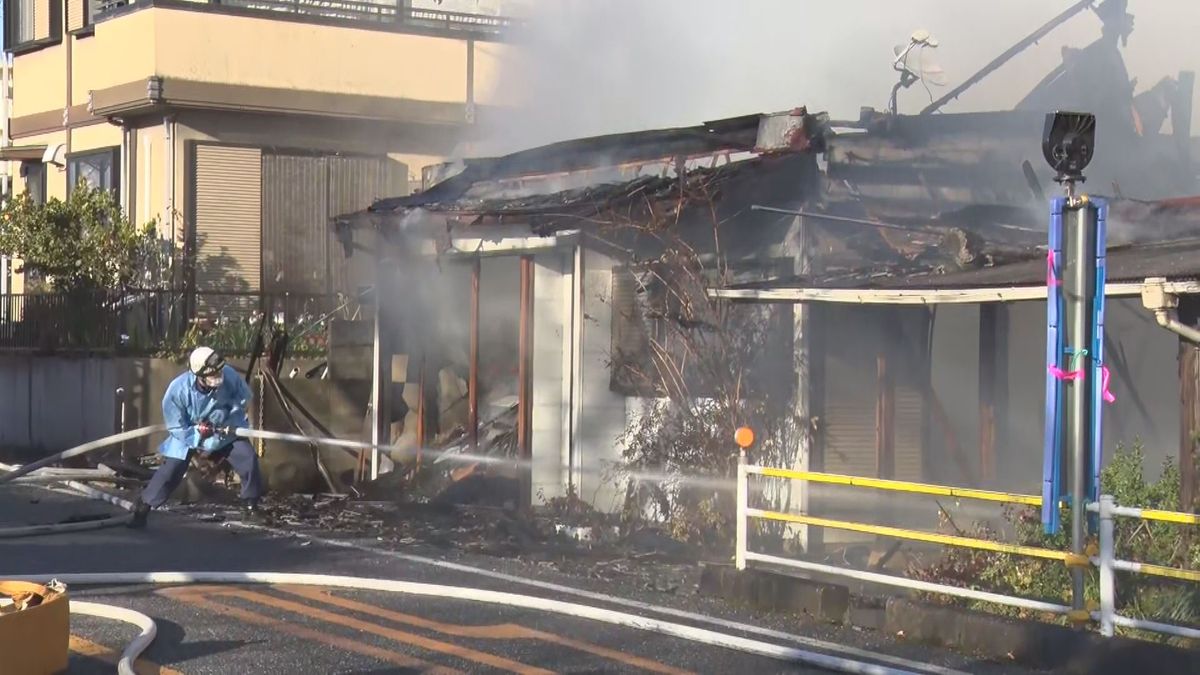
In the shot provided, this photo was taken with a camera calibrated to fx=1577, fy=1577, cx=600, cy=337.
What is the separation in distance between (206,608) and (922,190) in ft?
21.9

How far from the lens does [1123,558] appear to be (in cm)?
886

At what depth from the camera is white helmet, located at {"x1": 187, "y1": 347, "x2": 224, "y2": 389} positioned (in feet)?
42.2

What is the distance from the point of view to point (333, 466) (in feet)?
51.5

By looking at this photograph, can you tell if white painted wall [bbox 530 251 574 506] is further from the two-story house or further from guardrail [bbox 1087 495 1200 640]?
the two-story house

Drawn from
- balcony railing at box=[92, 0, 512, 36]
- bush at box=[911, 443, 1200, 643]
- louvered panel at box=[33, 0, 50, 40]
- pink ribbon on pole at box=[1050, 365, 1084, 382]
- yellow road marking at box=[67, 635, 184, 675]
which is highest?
louvered panel at box=[33, 0, 50, 40]

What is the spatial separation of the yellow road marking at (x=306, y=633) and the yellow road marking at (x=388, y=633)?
199 mm

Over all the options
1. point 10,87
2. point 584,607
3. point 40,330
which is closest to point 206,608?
point 584,607

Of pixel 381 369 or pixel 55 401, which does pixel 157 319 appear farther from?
pixel 381 369

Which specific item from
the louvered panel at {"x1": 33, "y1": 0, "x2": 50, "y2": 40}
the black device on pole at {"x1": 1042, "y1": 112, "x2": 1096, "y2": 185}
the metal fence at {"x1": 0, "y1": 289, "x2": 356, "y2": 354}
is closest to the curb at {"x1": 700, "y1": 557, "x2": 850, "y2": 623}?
the black device on pole at {"x1": 1042, "y1": 112, "x2": 1096, "y2": 185}

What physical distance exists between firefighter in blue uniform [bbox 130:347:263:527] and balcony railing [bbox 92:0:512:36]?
10279mm

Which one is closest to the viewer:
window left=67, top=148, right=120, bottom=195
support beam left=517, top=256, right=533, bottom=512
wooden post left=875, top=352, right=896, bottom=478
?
wooden post left=875, top=352, right=896, bottom=478

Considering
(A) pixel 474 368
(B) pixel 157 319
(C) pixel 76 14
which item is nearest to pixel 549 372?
(A) pixel 474 368

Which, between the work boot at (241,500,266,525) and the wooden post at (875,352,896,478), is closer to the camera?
the wooden post at (875,352,896,478)

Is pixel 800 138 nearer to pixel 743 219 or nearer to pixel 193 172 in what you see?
pixel 743 219
